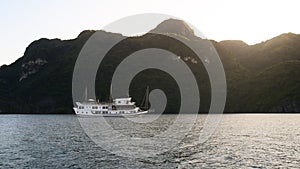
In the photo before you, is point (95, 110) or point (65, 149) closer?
point (65, 149)

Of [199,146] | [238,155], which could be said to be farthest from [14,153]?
[238,155]

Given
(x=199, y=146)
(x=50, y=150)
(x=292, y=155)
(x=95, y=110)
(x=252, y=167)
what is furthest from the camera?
(x=95, y=110)

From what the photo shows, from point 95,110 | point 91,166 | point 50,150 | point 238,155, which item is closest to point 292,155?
point 238,155

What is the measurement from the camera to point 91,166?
170 ft

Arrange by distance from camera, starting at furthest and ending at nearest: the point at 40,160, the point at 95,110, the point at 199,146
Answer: the point at 95,110 → the point at 199,146 → the point at 40,160

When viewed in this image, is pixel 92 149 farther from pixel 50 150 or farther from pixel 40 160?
pixel 40 160

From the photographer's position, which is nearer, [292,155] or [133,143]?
→ [292,155]

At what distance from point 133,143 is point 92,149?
1106 cm

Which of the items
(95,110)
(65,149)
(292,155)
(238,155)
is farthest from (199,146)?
(95,110)

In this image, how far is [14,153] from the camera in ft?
212

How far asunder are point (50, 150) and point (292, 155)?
153 feet

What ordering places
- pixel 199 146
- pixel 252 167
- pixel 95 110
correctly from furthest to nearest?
pixel 95 110 < pixel 199 146 < pixel 252 167

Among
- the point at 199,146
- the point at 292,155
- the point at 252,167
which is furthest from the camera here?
the point at 199,146

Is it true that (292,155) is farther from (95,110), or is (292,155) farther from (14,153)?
(95,110)
